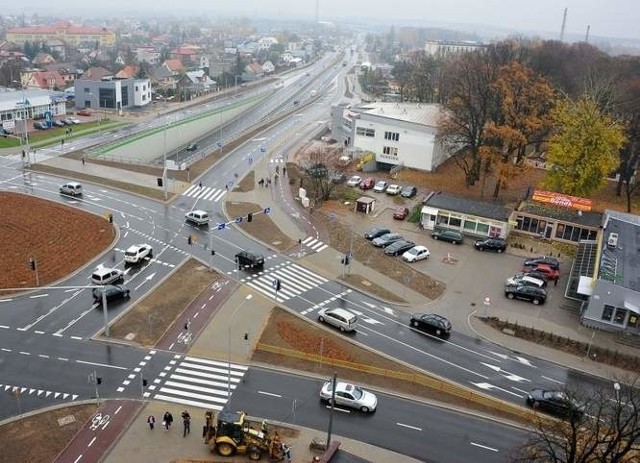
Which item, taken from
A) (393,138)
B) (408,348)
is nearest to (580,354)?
(408,348)

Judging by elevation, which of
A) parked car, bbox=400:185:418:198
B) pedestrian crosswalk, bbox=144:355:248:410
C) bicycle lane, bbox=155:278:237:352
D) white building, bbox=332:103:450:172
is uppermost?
white building, bbox=332:103:450:172

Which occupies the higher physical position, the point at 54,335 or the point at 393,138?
the point at 393,138

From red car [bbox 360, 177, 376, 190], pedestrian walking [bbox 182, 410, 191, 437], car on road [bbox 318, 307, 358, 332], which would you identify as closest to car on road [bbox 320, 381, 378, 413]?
pedestrian walking [bbox 182, 410, 191, 437]

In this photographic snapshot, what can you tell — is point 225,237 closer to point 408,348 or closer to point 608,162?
point 408,348

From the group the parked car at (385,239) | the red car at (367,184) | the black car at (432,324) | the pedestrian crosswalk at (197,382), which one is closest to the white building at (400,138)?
the red car at (367,184)

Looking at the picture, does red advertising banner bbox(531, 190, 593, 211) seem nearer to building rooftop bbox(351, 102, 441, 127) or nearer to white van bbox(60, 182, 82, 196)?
building rooftop bbox(351, 102, 441, 127)

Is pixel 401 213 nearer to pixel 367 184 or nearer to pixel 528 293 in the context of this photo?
pixel 367 184

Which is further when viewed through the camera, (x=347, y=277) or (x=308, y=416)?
(x=347, y=277)
